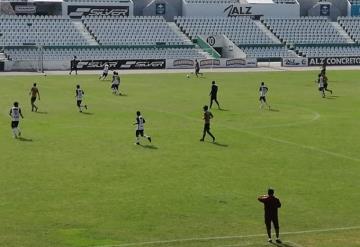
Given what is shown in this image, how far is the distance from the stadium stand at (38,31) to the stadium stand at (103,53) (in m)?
2.39

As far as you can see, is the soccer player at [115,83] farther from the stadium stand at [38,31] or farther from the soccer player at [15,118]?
the stadium stand at [38,31]

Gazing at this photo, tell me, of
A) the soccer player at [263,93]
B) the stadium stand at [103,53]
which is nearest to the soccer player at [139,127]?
the soccer player at [263,93]

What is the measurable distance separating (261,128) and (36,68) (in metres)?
43.7

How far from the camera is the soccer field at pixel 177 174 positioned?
68.8ft

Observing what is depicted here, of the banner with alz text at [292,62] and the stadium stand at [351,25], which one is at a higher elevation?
the stadium stand at [351,25]

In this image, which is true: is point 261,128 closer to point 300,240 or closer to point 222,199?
point 222,199

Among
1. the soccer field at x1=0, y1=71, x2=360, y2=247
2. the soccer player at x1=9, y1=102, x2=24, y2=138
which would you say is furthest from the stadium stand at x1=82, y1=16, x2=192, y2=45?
the soccer player at x1=9, y1=102, x2=24, y2=138

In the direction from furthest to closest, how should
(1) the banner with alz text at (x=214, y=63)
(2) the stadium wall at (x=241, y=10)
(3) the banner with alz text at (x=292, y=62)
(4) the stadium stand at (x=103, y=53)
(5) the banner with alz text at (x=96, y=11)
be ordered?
1. (2) the stadium wall at (x=241, y=10)
2. (5) the banner with alz text at (x=96, y=11)
3. (3) the banner with alz text at (x=292, y=62)
4. (4) the stadium stand at (x=103, y=53)
5. (1) the banner with alz text at (x=214, y=63)

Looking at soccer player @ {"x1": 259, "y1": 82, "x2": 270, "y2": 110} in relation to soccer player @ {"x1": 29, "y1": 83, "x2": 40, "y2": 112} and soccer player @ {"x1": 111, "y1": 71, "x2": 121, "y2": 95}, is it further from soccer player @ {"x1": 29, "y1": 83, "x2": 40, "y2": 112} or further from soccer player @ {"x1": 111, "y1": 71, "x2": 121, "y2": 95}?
soccer player @ {"x1": 29, "y1": 83, "x2": 40, "y2": 112}

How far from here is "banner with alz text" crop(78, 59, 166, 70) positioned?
3171 inches

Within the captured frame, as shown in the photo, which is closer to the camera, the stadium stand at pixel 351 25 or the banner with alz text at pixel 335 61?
the banner with alz text at pixel 335 61

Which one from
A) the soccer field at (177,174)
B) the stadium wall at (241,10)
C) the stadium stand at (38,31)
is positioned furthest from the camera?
the stadium wall at (241,10)

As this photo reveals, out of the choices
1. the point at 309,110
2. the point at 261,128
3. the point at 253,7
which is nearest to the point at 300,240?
the point at 261,128

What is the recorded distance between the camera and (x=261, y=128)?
1551 inches
